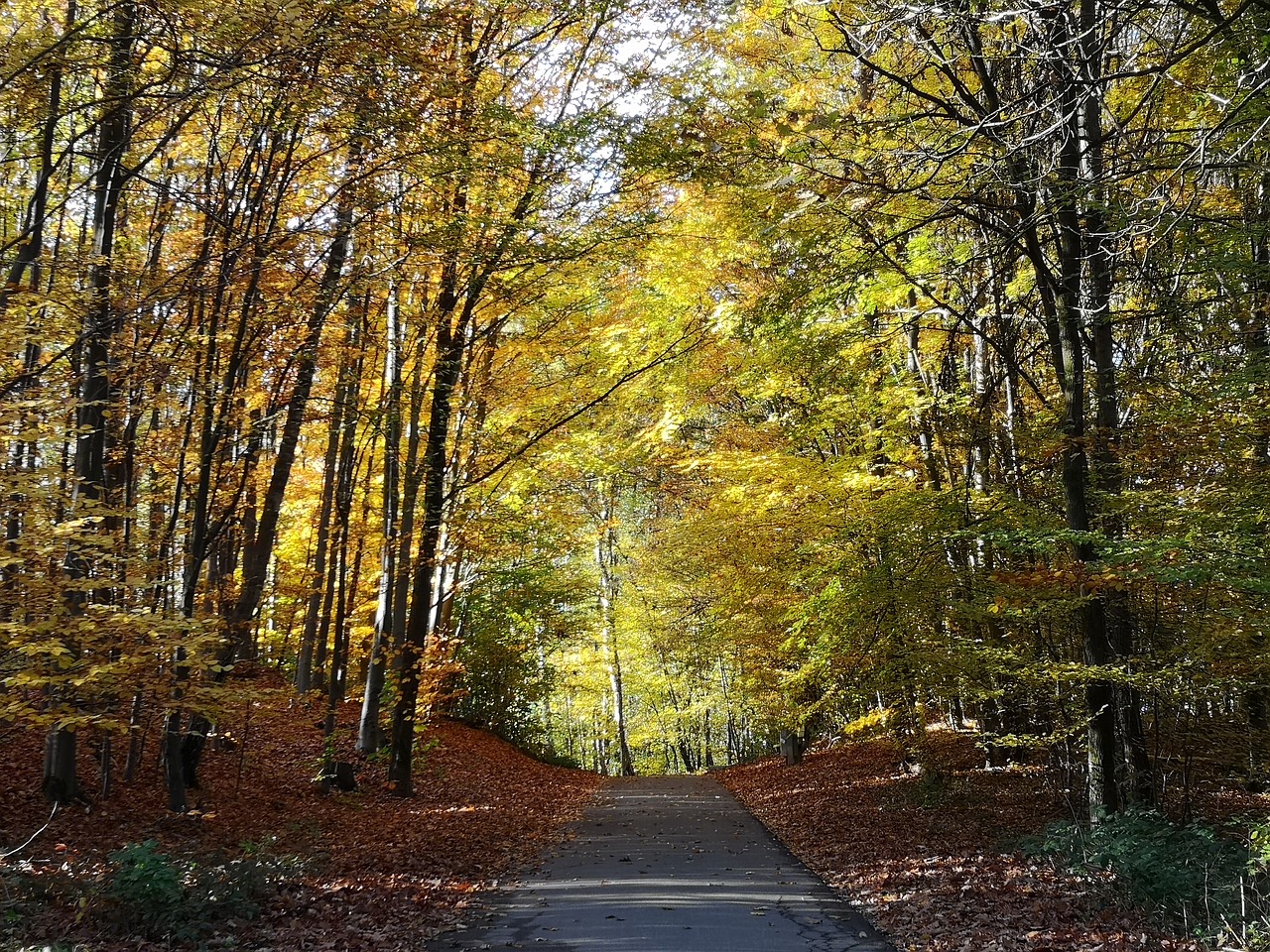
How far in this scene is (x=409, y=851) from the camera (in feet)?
31.0

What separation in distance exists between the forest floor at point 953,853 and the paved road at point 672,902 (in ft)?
1.44

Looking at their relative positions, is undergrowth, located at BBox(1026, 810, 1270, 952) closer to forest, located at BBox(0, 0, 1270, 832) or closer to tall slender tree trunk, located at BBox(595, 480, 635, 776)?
forest, located at BBox(0, 0, 1270, 832)

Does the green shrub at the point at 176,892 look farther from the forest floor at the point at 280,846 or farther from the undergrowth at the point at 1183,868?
the undergrowth at the point at 1183,868

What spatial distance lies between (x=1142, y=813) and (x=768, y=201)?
7.31m

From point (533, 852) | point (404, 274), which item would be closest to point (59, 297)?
point (404, 274)

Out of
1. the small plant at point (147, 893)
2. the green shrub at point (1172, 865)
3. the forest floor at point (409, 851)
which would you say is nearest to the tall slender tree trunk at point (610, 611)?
the forest floor at point (409, 851)

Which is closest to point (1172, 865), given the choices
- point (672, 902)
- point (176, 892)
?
point (672, 902)

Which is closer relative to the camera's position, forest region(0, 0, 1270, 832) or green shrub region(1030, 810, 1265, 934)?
green shrub region(1030, 810, 1265, 934)

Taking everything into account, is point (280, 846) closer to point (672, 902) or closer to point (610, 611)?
point (672, 902)

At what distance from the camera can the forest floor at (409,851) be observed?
6035mm

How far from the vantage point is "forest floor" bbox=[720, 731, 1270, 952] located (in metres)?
6.32

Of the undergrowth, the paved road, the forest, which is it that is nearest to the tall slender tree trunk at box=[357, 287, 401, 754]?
Result: the forest

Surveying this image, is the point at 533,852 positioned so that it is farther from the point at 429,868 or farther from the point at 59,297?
the point at 59,297

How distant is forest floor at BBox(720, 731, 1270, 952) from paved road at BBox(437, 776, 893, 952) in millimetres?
440
